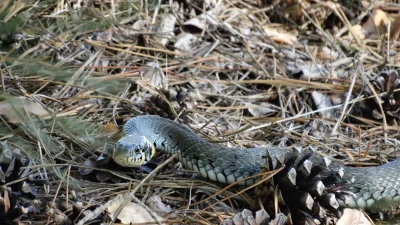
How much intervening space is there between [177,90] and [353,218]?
5.94 ft

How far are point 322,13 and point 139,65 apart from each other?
2478 mm

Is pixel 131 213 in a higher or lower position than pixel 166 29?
lower

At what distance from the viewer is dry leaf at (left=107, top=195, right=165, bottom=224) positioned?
3.39 metres

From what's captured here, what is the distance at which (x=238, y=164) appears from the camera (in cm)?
403

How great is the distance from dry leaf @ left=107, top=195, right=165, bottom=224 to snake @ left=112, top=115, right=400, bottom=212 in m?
0.45

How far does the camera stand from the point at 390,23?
6852 mm

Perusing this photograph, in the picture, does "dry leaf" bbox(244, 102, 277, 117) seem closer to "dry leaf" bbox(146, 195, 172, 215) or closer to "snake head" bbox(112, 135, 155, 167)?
"snake head" bbox(112, 135, 155, 167)

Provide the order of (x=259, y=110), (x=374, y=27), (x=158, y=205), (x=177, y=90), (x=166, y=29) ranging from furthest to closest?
(x=374, y=27)
(x=166, y=29)
(x=259, y=110)
(x=177, y=90)
(x=158, y=205)

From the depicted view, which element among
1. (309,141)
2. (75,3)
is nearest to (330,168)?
(309,141)

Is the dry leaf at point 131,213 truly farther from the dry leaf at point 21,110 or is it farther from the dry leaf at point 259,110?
the dry leaf at point 259,110

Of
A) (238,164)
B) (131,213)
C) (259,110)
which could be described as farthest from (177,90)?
(131,213)

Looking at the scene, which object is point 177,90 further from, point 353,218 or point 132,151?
point 353,218

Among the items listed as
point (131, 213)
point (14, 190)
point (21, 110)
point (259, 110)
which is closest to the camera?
point (14, 190)

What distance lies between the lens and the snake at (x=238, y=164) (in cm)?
389
